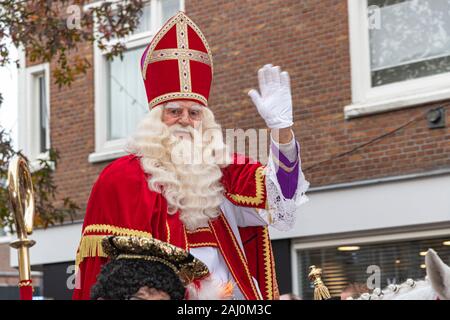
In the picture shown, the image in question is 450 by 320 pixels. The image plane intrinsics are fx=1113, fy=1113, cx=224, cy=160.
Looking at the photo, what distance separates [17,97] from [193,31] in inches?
387

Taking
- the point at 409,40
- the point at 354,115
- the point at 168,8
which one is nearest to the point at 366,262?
the point at 354,115

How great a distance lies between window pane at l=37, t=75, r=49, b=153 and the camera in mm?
14992

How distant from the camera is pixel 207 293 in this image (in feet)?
13.9

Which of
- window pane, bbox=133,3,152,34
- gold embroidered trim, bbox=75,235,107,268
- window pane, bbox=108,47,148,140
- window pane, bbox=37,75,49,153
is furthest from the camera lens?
window pane, bbox=37,75,49,153

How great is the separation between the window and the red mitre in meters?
9.14

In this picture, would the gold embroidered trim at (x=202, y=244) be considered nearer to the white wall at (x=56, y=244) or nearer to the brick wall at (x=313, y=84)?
the brick wall at (x=313, y=84)

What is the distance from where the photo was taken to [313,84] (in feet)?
38.4

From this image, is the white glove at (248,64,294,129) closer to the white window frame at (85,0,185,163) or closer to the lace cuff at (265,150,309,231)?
the lace cuff at (265,150,309,231)

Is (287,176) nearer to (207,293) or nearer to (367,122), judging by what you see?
(207,293)

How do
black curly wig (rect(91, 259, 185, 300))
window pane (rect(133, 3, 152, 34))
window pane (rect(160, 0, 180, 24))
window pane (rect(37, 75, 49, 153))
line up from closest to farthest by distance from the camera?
black curly wig (rect(91, 259, 185, 300)) → window pane (rect(160, 0, 180, 24)) → window pane (rect(133, 3, 152, 34)) → window pane (rect(37, 75, 49, 153))

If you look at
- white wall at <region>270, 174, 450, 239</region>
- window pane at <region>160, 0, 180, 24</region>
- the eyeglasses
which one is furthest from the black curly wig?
window pane at <region>160, 0, 180, 24</region>

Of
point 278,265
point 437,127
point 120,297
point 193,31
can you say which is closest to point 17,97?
point 278,265

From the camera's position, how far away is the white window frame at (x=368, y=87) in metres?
10.8

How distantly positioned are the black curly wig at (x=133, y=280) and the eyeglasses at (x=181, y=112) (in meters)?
1.98
